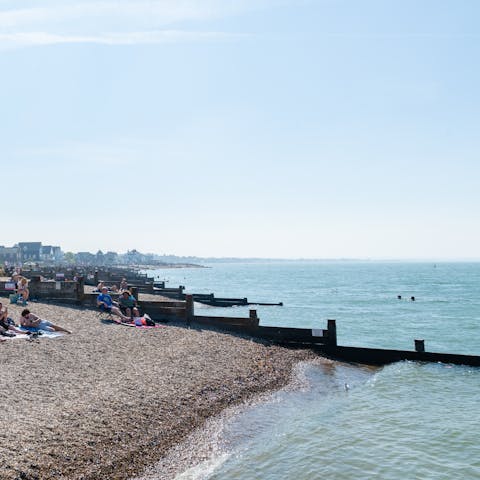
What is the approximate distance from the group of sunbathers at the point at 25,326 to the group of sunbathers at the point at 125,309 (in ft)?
12.8

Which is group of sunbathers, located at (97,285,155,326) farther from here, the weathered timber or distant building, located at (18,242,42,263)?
distant building, located at (18,242,42,263)

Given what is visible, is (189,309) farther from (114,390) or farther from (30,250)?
(30,250)

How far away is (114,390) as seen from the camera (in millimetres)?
11523

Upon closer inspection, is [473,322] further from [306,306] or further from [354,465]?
[354,465]

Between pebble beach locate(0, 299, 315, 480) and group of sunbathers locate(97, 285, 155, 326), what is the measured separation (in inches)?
33.7

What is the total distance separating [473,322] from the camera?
38.9 meters

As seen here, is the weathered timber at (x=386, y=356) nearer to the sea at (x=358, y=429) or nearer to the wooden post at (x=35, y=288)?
the sea at (x=358, y=429)

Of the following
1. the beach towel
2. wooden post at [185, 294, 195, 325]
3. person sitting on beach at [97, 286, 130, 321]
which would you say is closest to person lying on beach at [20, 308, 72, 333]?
the beach towel

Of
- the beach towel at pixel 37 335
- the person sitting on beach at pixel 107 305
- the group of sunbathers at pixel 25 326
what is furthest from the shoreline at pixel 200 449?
the person sitting on beach at pixel 107 305

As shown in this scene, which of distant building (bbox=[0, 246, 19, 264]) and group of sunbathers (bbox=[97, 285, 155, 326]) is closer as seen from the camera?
group of sunbathers (bbox=[97, 285, 155, 326])

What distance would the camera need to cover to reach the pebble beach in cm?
819

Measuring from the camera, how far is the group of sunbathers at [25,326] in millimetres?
15570

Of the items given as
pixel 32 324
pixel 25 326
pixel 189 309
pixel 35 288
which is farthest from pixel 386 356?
pixel 35 288

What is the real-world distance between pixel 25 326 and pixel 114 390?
6.47 metres
